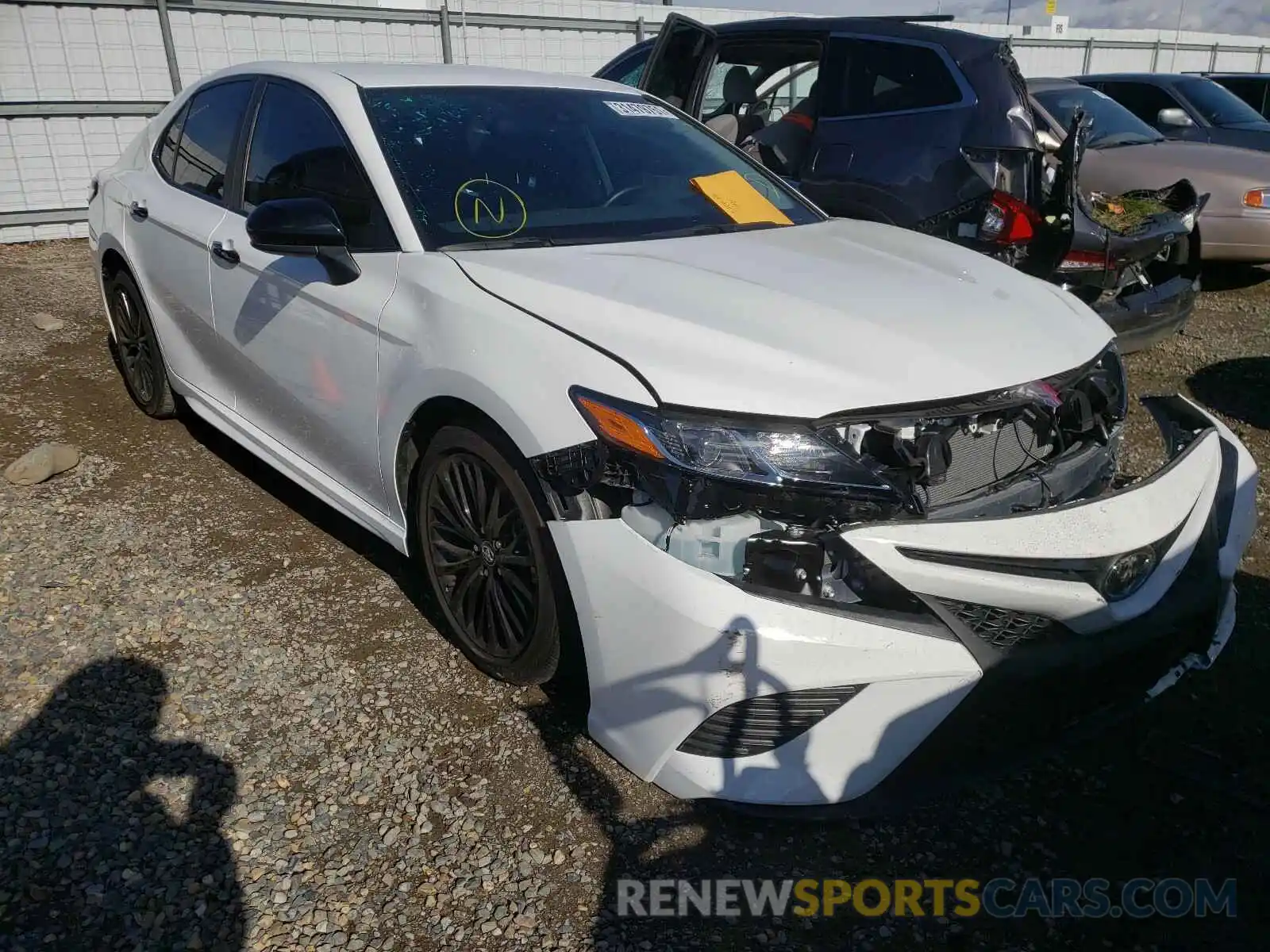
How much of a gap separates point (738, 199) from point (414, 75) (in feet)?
3.76

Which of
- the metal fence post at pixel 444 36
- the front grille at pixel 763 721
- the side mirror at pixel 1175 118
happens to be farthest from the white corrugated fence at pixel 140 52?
the front grille at pixel 763 721

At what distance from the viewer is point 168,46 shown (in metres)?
9.82

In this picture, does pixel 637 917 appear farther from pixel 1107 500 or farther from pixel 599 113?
pixel 599 113

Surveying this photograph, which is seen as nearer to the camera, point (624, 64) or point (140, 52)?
point (624, 64)

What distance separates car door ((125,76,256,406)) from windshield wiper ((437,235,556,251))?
134 cm

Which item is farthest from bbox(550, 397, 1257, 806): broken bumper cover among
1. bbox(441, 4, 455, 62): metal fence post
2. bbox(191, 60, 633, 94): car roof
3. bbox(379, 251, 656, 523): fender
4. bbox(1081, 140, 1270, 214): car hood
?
bbox(441, 4, 455, 62): metal fence post

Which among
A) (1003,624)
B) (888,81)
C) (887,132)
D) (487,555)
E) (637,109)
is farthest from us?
(888,81)

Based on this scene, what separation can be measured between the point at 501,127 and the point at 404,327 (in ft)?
2.97

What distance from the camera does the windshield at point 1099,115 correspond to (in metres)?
7.60

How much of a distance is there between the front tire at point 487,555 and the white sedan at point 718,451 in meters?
0.01

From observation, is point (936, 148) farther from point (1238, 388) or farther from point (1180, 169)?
point (1180, 169)

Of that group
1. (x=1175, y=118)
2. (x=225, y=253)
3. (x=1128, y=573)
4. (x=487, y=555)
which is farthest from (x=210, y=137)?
(x=1175, y=118)

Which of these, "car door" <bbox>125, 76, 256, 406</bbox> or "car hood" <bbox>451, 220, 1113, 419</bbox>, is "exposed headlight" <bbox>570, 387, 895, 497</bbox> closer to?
"car hood" <bbox>451, 220, 1113, 419</bbox>
